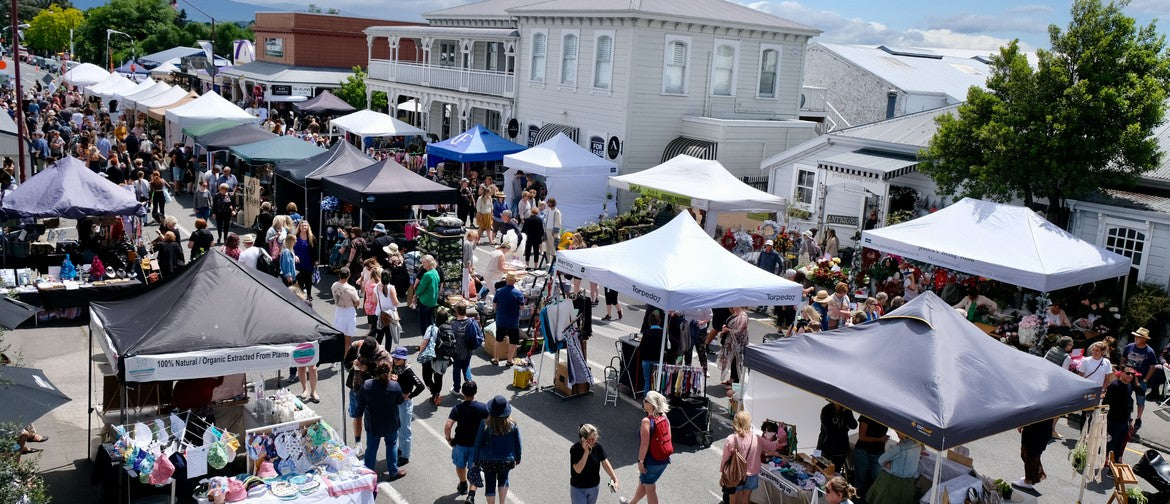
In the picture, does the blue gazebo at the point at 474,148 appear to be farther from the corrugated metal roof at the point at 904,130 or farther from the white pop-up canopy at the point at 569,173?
the corrugated metal roof at the point at 904,130

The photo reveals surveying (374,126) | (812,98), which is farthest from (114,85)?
(812,98)

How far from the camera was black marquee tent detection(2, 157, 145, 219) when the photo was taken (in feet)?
48.9

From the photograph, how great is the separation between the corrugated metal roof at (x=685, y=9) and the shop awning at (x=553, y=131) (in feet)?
11.6

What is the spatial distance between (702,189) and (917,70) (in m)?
23.1

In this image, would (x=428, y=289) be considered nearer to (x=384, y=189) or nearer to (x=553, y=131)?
(x=384, y=189)

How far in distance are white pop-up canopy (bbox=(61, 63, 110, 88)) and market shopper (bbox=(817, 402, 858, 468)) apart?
4360cm

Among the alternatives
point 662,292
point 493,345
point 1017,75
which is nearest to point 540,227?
point 493,345

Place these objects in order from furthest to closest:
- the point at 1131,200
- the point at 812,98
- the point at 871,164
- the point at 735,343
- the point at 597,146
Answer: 1. the point at 812,98
2. the point at 597,146
3. the point at 871,164
4. the point at 1131,200
5. the point at 735,343

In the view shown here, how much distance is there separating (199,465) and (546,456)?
3.78 metres

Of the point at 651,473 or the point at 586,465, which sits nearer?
the point at 586,465

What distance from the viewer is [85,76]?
4462 centimetres

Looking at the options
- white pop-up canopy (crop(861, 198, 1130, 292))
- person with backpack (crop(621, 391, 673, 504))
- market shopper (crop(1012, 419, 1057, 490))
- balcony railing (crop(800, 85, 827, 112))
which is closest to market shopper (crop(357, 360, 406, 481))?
person with backpack (crop(621, 391, 673, 504))

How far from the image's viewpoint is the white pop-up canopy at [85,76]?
144ft

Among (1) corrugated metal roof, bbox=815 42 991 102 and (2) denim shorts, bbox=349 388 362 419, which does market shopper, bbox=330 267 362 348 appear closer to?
(2) denim shorts, bbox=349 388 362 419
